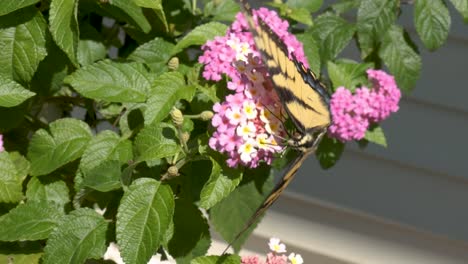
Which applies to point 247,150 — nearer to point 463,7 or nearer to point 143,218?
point 143,218

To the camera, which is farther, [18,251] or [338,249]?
[338,249]

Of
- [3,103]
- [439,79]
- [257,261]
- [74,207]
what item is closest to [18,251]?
[74,207]

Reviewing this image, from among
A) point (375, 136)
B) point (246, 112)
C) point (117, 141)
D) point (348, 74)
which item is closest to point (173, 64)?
point (117, 141)

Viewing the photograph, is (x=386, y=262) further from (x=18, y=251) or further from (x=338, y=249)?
(x=18, y=251)

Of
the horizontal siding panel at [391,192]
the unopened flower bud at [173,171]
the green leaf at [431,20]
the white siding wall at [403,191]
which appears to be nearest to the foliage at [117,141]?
the unopened flower bud at [173,171]

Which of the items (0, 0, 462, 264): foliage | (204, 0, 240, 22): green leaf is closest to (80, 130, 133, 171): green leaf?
(0, 0, 462, 264): foliage
